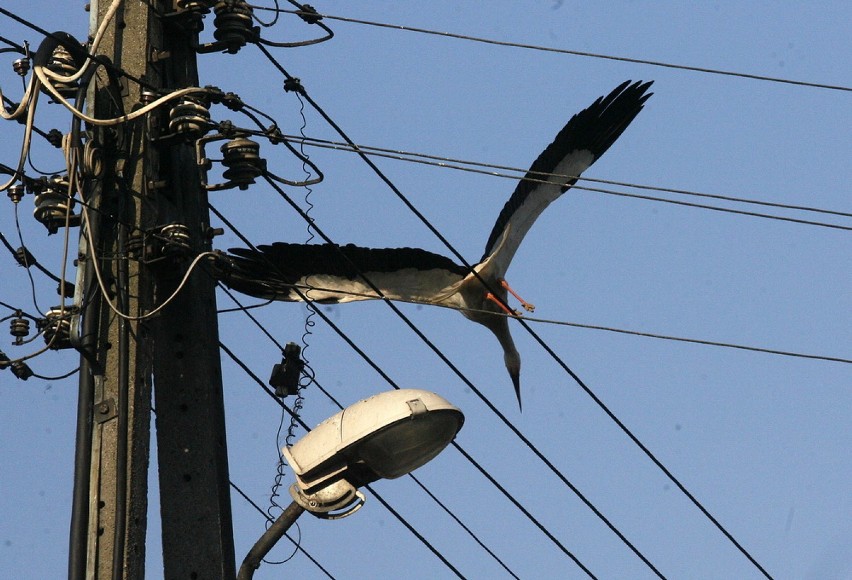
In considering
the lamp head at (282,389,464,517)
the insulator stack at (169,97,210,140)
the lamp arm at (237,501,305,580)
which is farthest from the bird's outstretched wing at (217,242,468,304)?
the lamp arm at (237,501,305,580)

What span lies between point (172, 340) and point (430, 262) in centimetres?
257

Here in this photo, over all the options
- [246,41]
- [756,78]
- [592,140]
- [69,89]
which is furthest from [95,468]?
[592,140]

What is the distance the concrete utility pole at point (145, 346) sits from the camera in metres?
5.67

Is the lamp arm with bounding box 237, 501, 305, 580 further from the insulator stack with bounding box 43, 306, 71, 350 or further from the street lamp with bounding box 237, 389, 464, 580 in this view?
the insulator stack with bounding box 43, 306, 71, 350

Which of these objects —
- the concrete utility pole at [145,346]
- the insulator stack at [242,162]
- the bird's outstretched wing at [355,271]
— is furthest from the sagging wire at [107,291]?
the bird's outstretched wing at [355,271]

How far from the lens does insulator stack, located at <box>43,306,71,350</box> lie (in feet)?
19.6

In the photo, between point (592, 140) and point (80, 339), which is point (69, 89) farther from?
point (592, 140)

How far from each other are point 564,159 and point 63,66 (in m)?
4.57

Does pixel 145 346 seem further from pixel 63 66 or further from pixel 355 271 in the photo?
pixel 355 271

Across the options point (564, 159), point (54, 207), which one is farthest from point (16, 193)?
point (564, 159)

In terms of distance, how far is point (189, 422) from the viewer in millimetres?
6129

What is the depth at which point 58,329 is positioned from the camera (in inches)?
235

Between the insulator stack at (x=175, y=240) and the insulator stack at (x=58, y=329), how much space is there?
457 mm

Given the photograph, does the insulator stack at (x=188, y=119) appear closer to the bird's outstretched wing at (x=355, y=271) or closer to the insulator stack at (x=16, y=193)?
the insulator stack at (x=16, y=193)
